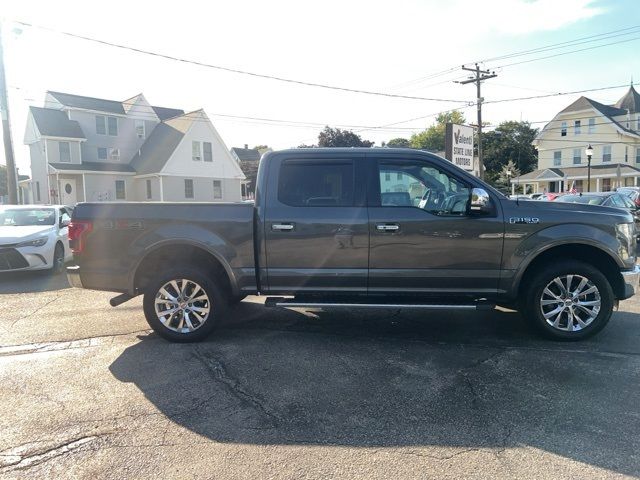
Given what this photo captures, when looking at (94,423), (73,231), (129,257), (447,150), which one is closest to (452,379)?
(94,423)

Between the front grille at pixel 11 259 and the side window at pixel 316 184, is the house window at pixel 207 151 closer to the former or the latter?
the front grille at pixel 11 259

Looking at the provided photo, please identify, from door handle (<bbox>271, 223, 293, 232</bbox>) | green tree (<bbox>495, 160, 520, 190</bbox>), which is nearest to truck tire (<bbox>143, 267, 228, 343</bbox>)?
door handle (<bbox>271, 223, 293, 232</bbox>)

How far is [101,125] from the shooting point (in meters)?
34.5

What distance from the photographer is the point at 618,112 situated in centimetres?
5172

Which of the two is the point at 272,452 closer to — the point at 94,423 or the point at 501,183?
the point at 94,423

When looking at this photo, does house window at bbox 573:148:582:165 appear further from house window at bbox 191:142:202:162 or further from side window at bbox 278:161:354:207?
side window at bbox 278:161:354:207

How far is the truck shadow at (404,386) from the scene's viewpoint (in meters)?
3.23

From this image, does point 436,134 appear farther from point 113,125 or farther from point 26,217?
point 26,217

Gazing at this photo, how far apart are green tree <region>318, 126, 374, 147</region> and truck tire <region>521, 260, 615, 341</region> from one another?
3788 centimetres

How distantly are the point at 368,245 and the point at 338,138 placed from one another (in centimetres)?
3916

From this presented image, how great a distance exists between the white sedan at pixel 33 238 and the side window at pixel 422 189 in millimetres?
6312

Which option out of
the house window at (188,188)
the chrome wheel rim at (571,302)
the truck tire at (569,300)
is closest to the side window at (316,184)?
the truck tire at (569,300)

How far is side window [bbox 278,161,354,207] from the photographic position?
16.5ft

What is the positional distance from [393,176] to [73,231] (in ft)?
11.7
